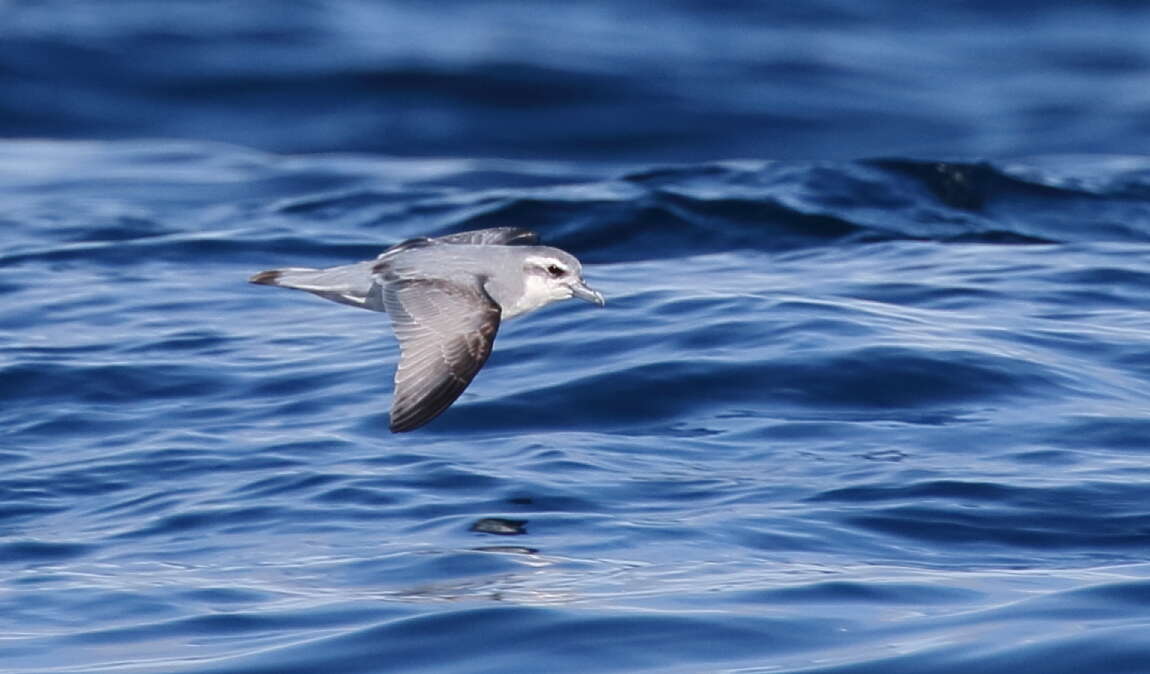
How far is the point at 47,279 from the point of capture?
12.9 m

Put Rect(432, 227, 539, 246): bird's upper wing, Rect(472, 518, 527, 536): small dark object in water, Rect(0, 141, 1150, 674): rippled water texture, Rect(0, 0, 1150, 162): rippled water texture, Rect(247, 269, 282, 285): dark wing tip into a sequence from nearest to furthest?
Rect(0, 141, 1150, 674): rippled water texture, Rect(472, 518, 527, 536): small dark object in water, Rect(247, 269, 282, 285): dark wing tip, Rect(432, 227, 539, 246): bird's upper wing, Rect(0, 0, 1150, 162): rippled water texture

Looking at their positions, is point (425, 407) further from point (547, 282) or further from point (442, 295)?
point (547, 282)

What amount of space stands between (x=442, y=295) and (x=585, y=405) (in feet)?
6.05

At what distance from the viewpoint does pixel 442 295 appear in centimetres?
774

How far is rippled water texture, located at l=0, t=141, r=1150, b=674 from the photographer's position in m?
6.26

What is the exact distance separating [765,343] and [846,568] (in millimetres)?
3329

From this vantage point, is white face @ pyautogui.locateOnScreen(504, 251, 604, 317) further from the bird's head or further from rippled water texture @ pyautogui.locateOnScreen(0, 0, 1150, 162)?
rippled water texture @ pyautogui.locateOnScreen(0, 0, 1150, 162)

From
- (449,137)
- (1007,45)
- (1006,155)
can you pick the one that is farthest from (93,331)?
(1007,45)

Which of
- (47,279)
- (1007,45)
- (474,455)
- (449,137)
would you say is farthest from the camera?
(1007,45)

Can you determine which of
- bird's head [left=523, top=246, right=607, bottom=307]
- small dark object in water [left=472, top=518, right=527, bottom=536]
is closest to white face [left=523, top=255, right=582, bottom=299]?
bird's head [left=523, top=246, right=607, bottom=307]

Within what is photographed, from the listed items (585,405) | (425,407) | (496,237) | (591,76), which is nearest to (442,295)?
(425,407)

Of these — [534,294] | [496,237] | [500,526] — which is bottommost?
[500,526]

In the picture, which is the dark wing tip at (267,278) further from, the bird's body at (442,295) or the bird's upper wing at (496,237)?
the bird's upper wing at (496,237)

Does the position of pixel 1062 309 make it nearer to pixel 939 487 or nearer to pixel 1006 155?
pixel 939 487
